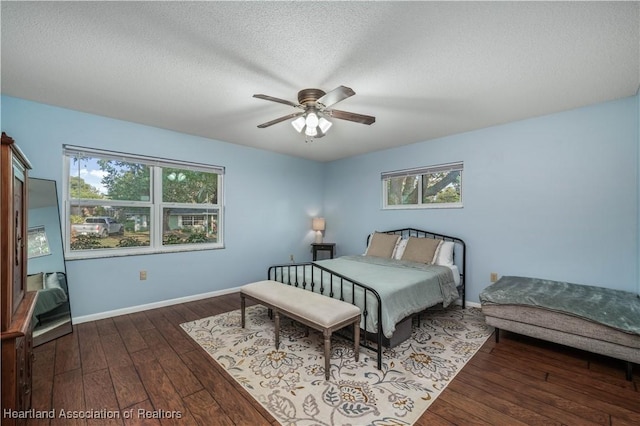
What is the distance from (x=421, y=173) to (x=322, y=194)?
7.40ft

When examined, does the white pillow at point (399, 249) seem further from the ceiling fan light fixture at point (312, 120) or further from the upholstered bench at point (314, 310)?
the ceiling fan light fixture at point (312, 120)

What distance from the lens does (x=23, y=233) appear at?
1681mm

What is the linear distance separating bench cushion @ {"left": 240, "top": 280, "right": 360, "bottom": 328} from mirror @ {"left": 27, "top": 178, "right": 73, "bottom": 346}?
193 cm

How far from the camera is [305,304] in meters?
2.38

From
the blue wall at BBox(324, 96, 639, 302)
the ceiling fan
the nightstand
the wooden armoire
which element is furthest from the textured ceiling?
the nightstand

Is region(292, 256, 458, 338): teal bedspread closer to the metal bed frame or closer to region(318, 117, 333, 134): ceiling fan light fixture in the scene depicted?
the metal bed frame

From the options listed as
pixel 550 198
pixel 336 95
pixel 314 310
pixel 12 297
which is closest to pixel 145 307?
pixel 12 297

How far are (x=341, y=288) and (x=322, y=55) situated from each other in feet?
6.73

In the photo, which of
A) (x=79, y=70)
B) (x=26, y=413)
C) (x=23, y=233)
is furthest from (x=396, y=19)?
(x=26, y=413)

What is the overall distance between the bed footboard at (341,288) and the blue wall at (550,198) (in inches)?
83.1

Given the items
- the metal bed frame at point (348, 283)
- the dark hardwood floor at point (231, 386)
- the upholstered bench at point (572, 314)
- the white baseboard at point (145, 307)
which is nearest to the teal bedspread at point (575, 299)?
the upholstered bench at point (572, 314)

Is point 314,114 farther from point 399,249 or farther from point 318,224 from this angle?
point 318,224

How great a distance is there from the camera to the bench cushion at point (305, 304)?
85.7 inches

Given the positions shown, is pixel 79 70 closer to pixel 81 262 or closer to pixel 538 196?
pixel 81 262
